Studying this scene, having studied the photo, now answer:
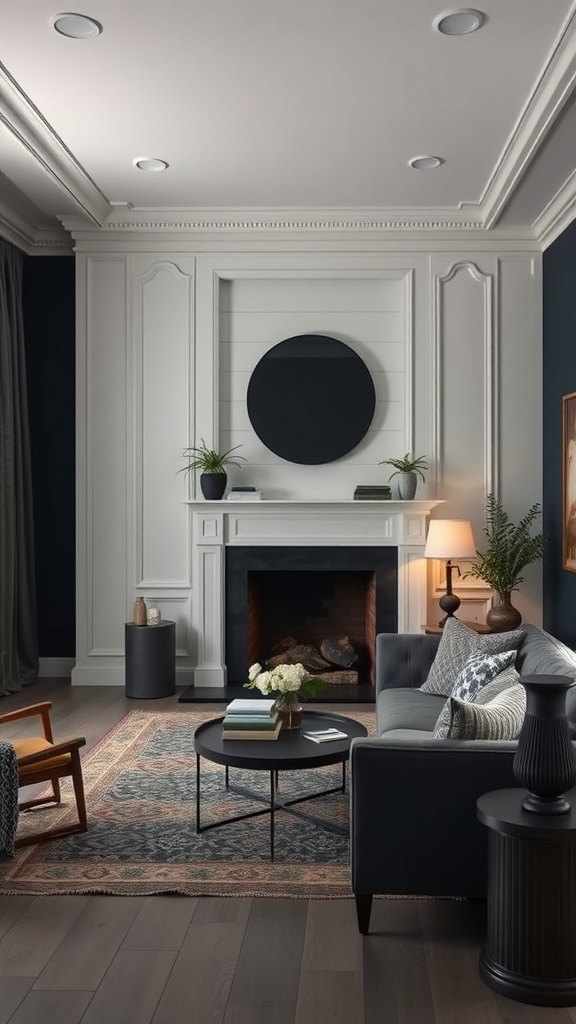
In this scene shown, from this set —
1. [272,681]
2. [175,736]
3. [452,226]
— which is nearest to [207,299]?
[452,226]

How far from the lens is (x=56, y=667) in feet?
22.3

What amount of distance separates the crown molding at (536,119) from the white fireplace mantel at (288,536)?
1.95 meters

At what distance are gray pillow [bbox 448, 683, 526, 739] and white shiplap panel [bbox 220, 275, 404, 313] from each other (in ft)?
13.4

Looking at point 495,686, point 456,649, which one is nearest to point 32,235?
point 456,649

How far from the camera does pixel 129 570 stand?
648 centimetres

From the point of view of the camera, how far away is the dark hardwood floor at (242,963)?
2.37 metres

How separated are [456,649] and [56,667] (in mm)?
3502

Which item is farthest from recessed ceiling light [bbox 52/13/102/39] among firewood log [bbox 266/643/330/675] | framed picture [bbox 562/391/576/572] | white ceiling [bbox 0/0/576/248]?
firewood log [bbox 266/643/330/675]

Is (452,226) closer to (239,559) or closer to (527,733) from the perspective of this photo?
(239,559)

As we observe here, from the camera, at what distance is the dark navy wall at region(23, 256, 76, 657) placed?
6.79 meters

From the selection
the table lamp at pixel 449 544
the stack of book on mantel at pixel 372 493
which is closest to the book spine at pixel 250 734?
the table lamp at pixel 449 544

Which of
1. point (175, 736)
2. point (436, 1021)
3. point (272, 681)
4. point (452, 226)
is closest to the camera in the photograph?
point (436, 1021)

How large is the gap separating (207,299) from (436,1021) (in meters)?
4.99

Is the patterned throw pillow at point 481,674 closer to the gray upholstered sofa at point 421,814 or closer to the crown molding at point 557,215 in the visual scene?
the gray upholstered sofa at point 421,814
